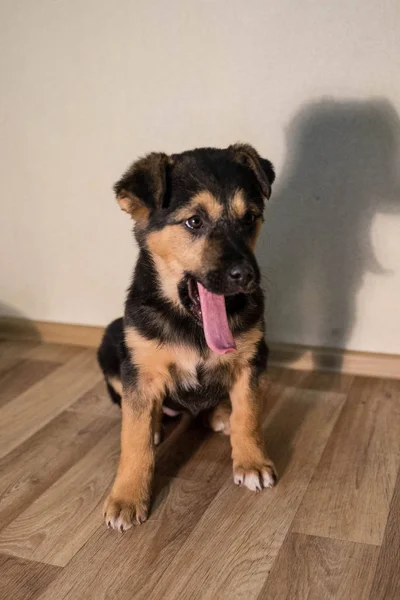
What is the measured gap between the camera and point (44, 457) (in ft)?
8.63

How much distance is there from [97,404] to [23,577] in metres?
1.17

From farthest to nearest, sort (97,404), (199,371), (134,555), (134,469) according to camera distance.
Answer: (97,404), (199,371), (134,469), (134,555)

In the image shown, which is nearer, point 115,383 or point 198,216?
point 198,216

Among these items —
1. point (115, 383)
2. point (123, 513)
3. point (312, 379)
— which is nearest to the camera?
point (123, 513)

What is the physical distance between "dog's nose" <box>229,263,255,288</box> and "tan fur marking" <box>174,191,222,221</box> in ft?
0.72

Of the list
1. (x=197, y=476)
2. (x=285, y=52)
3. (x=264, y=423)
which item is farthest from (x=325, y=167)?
(x=197, y=476)

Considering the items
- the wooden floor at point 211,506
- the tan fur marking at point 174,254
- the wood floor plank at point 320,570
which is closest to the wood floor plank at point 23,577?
the wooden floor at point 211,506

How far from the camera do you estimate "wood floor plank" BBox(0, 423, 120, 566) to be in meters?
2.07

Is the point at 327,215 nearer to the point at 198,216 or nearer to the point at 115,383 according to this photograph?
the point at 198,216

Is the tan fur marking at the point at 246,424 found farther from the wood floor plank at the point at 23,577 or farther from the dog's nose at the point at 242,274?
the wood floor plank at the point at 23,577

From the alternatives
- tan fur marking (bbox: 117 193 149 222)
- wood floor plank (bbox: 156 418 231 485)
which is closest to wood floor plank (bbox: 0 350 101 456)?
wood floor plank (bbox: 156 418 231 485)

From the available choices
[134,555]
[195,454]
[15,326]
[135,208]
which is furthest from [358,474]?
[15,326]

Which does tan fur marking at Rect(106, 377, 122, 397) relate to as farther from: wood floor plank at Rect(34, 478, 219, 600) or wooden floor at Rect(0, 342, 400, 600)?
wood floor plank at Rect(34, 478, 219, 600)

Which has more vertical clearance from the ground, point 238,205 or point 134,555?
point 238,205
